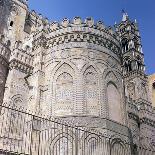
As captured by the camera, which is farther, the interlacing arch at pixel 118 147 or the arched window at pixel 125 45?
the arched window at pixel 125 45

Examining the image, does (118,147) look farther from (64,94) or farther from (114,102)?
(64,94)

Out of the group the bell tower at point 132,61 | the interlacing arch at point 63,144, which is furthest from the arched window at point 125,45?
the interlacing arch at point 63,144

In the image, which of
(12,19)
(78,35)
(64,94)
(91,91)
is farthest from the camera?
(12,19)

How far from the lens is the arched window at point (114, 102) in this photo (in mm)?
16406

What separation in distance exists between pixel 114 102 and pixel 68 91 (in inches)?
105

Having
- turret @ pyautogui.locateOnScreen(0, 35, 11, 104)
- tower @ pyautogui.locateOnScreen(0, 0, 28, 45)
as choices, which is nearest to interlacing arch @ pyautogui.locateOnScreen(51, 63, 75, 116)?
turret @ pyautogui.locateOnScreen(0, 35, 11, 104)

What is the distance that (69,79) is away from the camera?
16.7 m

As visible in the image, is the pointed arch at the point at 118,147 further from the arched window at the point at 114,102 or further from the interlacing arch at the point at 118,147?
the arched window at the point at 114,102

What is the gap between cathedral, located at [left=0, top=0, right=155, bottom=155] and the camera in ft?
47.3

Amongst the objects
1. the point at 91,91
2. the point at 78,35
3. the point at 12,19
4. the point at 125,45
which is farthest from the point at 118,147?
the point at 125,45

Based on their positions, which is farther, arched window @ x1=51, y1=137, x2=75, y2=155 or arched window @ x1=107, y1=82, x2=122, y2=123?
arched window @ x1=107, y1=82, x2=122, y2=123

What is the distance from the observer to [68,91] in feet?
53.4

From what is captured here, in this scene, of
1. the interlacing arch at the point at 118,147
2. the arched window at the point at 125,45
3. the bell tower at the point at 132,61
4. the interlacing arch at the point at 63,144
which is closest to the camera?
the interlacing arch at the point at 63,144

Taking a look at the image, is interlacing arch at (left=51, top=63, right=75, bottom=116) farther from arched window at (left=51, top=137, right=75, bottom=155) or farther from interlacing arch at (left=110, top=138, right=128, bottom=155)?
interlacing arch at (left=110, top=138, right=128, bottom=155)
